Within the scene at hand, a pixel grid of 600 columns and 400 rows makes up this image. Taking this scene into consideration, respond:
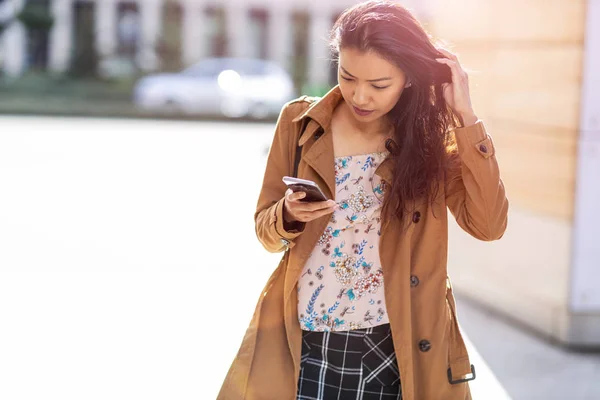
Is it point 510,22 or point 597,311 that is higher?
point 510,22

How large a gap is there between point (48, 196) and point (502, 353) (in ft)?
22.1

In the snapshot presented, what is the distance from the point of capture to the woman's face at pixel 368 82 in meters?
2.33

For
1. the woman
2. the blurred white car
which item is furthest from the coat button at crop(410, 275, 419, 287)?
the blurred white car

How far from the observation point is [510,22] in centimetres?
615

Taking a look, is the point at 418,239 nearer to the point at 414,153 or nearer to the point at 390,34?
the point at 414,153

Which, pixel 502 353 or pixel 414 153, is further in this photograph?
pixel 502 353

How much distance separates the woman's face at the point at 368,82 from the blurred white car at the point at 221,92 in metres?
22.8

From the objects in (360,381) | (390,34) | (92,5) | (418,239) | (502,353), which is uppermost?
(92,5)

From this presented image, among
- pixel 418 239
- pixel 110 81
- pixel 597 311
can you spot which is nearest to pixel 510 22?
pixel 597 311

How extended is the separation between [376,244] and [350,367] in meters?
0.34

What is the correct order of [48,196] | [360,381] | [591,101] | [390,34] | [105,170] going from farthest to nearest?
[105,170]
[48,196]
[591,101]
[360,381]
[390,34]

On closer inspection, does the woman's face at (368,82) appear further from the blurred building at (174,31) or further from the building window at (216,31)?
the building window at (216,31)

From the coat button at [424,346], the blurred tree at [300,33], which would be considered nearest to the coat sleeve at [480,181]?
the coat button at [424,346]

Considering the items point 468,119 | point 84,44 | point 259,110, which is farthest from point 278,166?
point 84,44
